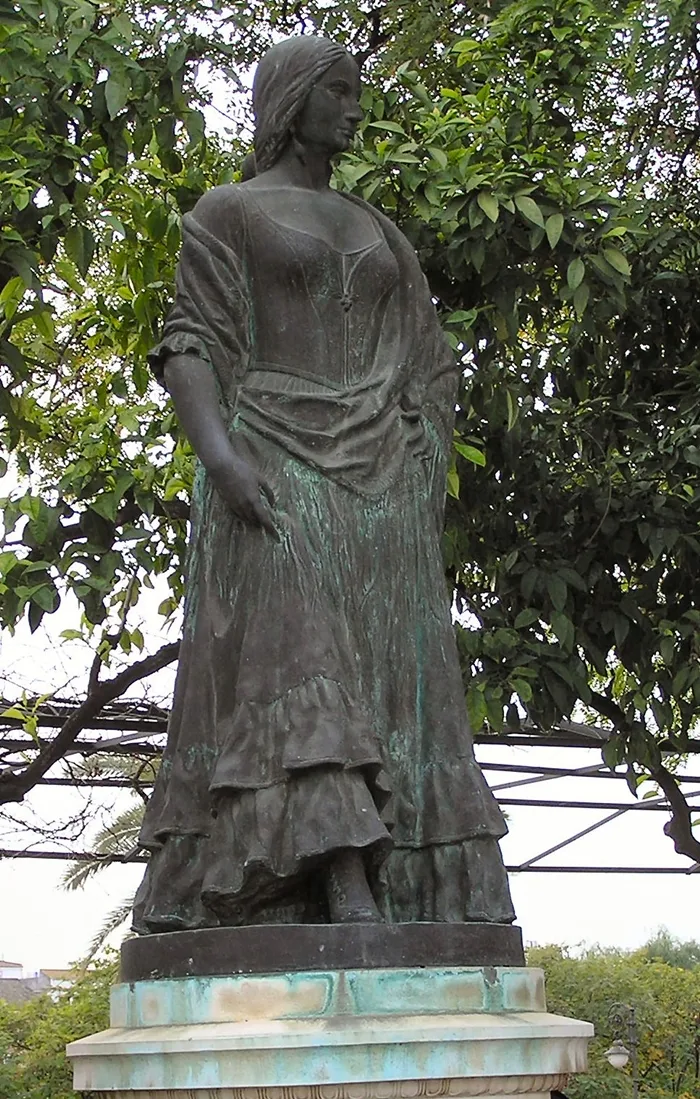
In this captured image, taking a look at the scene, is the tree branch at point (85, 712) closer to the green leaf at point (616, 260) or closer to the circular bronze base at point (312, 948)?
the green leaf at point (616, 260)

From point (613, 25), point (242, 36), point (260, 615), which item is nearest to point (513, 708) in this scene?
point (613, 25)

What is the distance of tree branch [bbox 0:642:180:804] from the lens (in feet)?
31.8

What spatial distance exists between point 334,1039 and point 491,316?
432cm

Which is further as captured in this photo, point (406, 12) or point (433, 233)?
point (406, 12)

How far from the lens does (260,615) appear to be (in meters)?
4.12

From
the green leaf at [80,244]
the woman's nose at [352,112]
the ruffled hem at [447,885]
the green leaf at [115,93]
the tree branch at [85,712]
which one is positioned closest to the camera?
the ruffled hem at [447,885]

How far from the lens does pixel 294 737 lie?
393cm

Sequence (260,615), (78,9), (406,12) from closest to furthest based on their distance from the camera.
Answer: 1. (260,615)
2. (78,9)
3. (406,12)

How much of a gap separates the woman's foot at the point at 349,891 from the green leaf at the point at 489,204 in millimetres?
3456

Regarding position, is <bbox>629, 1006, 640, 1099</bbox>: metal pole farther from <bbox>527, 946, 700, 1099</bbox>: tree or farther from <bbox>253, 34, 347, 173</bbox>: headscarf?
<bbox>253, 34, 347, 173</bbox>: headscarf

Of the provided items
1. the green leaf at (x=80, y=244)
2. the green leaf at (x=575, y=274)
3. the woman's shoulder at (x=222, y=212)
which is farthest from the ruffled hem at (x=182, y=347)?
the green leaf at (x=575, y=274)

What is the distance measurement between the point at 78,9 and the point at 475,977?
4.11m

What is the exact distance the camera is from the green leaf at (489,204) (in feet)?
22.0

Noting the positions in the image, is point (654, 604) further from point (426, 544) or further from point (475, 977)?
point (475, 977)
